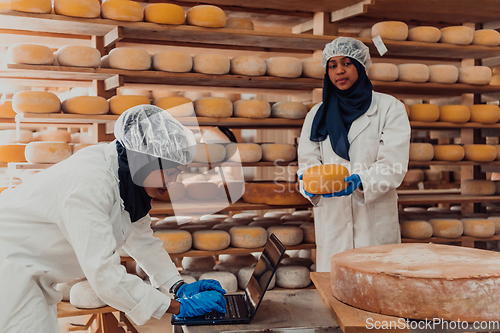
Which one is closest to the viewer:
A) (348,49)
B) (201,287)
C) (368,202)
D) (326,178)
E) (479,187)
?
(201,287)

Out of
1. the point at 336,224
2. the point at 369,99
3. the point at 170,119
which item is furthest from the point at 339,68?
the point at 170,119

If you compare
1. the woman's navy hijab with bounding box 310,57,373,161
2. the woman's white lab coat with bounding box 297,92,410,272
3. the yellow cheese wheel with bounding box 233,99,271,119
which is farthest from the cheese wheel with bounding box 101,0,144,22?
the woman's white lab coat with bounding box 297,92,410,272

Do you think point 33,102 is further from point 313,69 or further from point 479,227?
point 479,227

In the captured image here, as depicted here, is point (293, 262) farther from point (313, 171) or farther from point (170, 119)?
point (170, 119)

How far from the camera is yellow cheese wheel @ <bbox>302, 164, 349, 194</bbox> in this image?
174 cm

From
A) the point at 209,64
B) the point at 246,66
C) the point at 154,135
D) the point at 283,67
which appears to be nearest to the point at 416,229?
the point at 283,67

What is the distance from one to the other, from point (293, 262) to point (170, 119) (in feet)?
5.83

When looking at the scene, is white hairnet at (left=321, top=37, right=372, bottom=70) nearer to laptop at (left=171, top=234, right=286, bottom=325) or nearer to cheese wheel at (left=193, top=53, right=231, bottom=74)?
cheese wheel at (left=193, top=53, right=231, bottom=74)

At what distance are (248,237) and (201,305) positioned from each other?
1.35m

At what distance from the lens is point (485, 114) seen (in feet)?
9.29

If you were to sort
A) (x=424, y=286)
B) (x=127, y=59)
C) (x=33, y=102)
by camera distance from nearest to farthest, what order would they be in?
(x=424, y=286)
(x=33, y=102)
(x=127, y=59)

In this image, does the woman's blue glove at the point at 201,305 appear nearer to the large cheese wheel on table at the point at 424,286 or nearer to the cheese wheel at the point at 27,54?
the large cheese wheel on table at the point at 424,286

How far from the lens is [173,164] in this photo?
115 cm

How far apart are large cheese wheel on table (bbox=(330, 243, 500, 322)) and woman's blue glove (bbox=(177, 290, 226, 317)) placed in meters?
0.32
